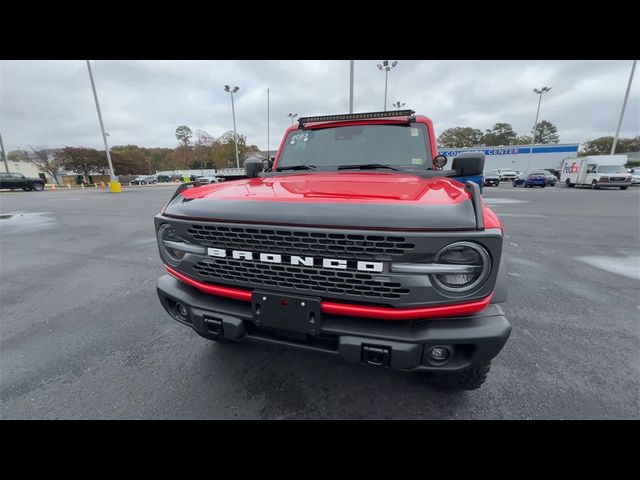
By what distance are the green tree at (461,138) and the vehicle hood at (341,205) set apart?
81152 millimetres

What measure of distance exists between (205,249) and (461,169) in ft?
7.25

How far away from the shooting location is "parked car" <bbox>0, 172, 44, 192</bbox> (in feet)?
82.0

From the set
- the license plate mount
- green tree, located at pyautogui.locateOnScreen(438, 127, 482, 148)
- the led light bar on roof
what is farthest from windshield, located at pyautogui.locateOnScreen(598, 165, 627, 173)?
A: green tree, located at pyautogui.locateOnScreen(438, 127, 482, 148)

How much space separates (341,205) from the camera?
1.44 meters

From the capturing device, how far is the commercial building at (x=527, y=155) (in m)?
39.8

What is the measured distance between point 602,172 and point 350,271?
31.0m

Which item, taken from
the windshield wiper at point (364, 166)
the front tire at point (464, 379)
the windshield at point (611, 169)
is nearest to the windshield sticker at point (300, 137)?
the windshield wiper at point (364, 166)

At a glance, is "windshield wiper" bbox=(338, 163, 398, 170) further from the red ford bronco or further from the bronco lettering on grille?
the bronco lettering on grille

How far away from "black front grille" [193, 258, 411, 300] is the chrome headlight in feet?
0.68

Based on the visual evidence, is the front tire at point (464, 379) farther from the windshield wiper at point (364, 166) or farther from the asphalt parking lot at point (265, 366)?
the windshield wiper at point (364, 166)

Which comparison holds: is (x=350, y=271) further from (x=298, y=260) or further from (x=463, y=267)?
(x=463, y=267)

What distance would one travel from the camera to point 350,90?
49.2 ft

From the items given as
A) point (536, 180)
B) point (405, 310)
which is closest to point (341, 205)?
point (405, 310)
